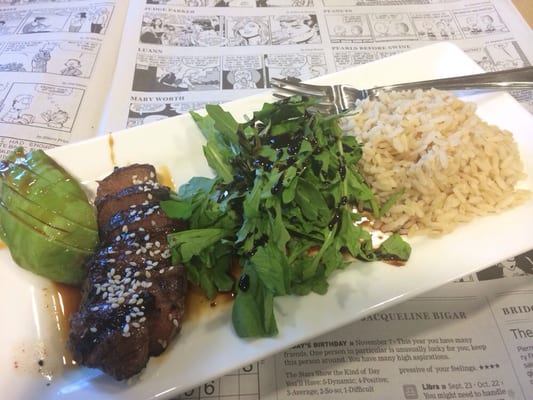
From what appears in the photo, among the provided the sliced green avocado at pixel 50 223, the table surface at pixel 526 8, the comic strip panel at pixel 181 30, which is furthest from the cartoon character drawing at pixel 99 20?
the table surface at pixel 526 8

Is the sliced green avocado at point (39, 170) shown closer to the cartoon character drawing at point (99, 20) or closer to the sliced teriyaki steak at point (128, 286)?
the sliced teriyaki steak at point (128, 286)

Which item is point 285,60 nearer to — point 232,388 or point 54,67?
point 54,67

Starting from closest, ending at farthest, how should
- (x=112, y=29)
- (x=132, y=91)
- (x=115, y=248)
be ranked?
(x=115, y=248) < (x=132, y=91) < (x=112, y=29)

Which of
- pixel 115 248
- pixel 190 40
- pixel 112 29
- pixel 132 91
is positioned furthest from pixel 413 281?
pixel 112 29

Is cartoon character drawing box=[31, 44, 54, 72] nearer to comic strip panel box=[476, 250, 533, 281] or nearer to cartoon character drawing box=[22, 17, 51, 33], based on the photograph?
cartoon character drawing box=[22, 17, 51, 33]

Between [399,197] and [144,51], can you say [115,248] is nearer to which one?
[399,197]

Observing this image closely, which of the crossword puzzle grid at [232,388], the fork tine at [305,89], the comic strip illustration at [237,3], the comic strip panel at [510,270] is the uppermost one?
the comic strip illustration at [237,3]

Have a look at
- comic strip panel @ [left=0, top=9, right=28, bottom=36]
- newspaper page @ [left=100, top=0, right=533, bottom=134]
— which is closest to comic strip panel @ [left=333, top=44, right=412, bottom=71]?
newspaper page @ [left=100, top=0, right=533, bottom=134]
